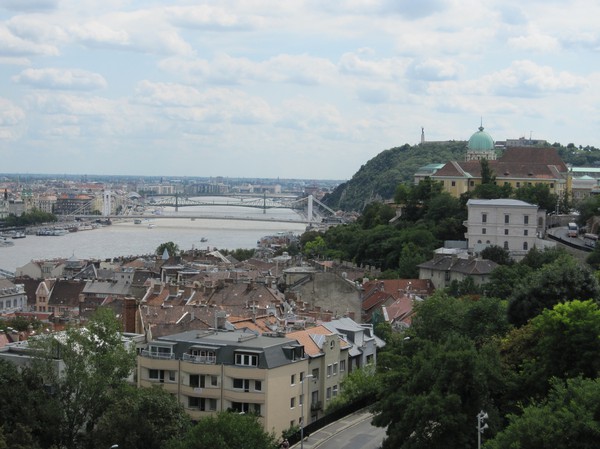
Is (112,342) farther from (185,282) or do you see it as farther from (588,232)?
(588,232)

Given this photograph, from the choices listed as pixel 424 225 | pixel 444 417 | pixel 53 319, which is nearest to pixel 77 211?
pixel 424 225

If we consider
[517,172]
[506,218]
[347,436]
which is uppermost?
[517,172]

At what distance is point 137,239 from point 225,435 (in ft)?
239

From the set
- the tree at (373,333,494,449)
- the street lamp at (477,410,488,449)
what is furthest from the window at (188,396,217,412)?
the street lamp at (477,410,488,449)

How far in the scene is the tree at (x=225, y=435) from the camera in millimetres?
13094

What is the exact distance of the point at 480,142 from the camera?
193 ft

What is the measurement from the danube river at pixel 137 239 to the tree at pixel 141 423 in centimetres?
4723

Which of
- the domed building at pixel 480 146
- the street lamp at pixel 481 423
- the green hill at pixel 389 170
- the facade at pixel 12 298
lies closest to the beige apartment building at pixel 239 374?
the street lamp at pixel 481 423

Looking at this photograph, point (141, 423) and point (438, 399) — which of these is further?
point (141, 423)

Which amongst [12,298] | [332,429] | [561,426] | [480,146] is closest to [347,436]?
[332,429]

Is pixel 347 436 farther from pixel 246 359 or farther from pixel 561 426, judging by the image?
pixel 561 426

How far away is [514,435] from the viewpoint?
11648 mm

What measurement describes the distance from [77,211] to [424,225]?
95311mm

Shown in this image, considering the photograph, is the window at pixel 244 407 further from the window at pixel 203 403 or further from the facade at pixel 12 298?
the facade at pixel 12 298
